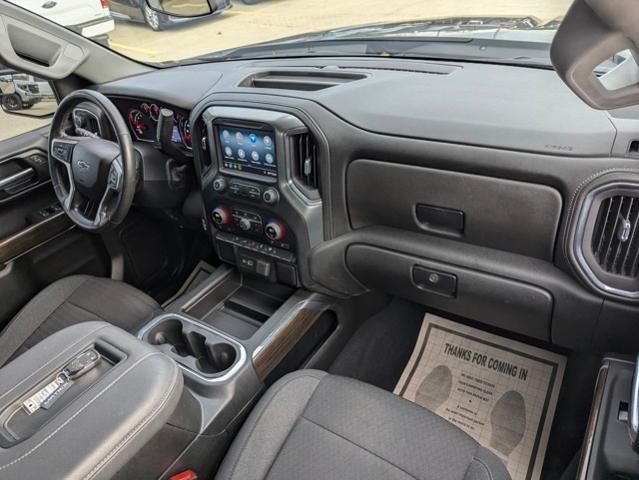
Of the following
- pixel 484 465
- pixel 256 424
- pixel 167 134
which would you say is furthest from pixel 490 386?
pixel 167 134

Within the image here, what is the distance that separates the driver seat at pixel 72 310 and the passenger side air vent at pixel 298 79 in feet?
2.70

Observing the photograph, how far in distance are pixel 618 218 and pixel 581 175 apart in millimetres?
129

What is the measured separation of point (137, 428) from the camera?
40.5 inches

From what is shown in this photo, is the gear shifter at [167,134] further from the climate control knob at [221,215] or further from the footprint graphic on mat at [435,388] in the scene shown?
the footprint graphic on mat at [435,388]

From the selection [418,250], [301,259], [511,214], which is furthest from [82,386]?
[511,214]

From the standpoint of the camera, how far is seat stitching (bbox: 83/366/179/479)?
3.14ft

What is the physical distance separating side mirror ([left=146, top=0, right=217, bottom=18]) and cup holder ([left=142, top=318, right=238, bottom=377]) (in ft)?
3.80

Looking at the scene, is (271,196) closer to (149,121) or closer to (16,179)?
A: (149,121)

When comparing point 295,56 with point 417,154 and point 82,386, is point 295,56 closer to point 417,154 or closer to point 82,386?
point 417,154

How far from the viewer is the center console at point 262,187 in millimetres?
1422

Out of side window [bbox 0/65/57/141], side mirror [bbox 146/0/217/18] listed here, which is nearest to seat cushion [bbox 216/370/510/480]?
side mirror [bbox 146/0/217/18]

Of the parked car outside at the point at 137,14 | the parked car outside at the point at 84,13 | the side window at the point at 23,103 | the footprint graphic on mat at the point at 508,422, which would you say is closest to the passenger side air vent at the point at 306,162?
the footprint graphic on mat at the point at 508,422

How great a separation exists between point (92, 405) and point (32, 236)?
1.13 metres

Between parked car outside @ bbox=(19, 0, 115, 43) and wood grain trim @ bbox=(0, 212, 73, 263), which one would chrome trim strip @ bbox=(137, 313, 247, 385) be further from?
parked car outside @ bbox=(19, 0, 115, 43)
